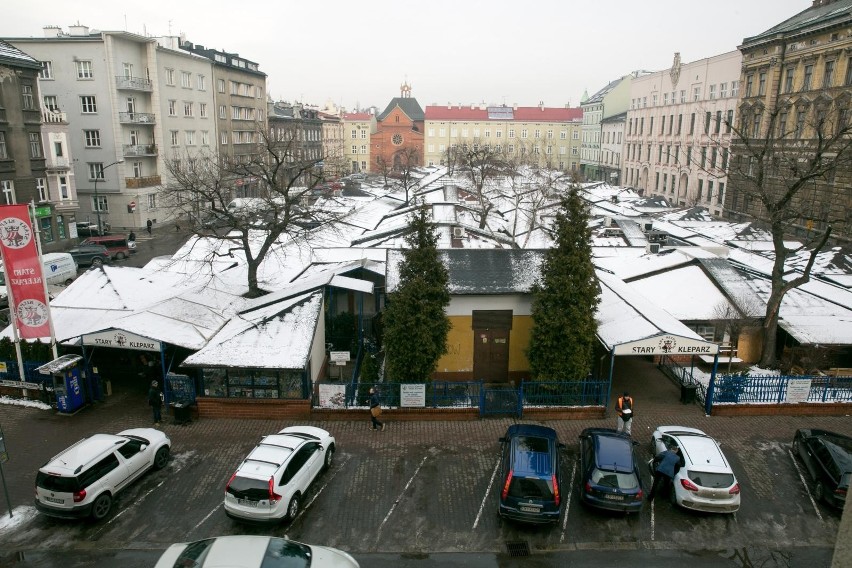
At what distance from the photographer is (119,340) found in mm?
17562

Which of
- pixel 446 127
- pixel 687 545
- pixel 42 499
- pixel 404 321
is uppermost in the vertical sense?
pixel 446 127

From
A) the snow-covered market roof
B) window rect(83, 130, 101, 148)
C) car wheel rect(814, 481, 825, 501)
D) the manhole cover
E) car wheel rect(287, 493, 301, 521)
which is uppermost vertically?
window rect(83, 130, 101, 148)

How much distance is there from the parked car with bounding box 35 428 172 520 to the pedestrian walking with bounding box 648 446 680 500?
11.9 metres

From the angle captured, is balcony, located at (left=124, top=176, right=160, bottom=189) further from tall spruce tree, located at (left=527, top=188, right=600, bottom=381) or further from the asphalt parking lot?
tall spruce tree, located at (left=527, top=188, right=600, bottom=381)

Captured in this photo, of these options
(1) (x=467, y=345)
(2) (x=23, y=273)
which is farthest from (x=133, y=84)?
(1) (x=467, y=345)

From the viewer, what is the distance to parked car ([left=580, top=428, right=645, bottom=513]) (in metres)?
12.5

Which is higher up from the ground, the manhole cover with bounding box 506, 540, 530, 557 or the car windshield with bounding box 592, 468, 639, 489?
the car windshield with bounding box 592, 468, 639, 489

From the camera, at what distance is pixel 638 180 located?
80750mm

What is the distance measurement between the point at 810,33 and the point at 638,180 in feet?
126

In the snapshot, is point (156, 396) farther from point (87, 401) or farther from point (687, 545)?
point (687, 545)

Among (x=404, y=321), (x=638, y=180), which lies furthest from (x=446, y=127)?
(x=404, y=321)

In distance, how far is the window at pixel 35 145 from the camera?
4084 cm

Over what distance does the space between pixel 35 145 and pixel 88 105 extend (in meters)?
10.8

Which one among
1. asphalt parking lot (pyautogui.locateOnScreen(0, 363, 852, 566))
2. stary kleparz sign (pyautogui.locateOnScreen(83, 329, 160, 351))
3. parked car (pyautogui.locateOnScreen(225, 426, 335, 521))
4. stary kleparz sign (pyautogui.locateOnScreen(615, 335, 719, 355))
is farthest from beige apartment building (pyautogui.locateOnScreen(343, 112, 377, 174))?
parked car (pyautogui.locateOnScreen(225, 426, 335, 521))
